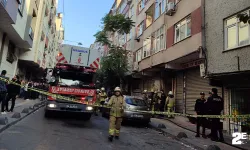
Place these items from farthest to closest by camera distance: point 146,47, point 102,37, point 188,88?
1. point 102,37
2. point 146,47
3. point 188,88

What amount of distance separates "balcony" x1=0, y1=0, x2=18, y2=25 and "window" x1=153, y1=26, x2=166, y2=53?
9992mm

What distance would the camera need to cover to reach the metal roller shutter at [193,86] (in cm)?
1350

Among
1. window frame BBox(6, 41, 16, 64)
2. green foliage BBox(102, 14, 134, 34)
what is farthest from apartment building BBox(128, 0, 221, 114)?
window frame BBox(6, 41, 16, 64)

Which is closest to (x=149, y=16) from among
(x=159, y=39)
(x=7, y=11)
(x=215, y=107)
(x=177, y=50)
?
(x=159, y=39)

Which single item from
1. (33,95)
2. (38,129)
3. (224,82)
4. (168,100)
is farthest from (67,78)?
(33,95)

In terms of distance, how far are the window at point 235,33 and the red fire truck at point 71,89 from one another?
22.1ft

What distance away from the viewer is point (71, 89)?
1101 centimetres

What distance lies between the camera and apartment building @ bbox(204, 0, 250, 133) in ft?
30.9

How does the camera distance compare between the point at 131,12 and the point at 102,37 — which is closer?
the point at 102,37

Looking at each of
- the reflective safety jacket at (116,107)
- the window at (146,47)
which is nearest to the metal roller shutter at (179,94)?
the window at (146,47)

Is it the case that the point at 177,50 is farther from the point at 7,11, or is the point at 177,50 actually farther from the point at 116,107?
the point at 7,11

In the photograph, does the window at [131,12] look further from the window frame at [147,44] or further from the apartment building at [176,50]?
the window frame at [147,44]

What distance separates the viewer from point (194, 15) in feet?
42.9

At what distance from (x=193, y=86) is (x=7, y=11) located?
11.4 m
